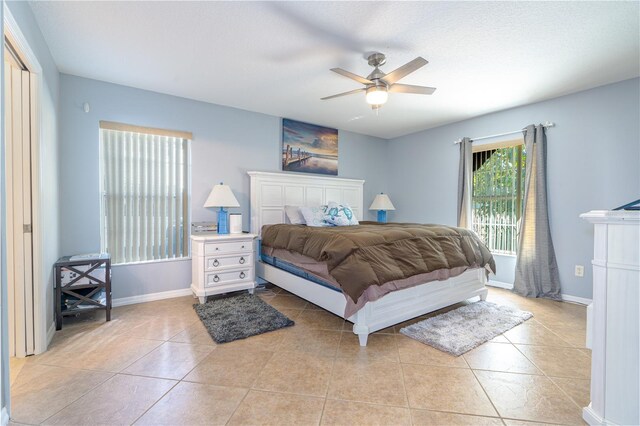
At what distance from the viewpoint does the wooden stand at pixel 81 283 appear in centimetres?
244

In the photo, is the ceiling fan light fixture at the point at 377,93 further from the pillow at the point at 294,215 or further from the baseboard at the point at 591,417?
the baseboard at the point at 591,417

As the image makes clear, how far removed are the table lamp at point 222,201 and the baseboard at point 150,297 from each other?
2.90ft

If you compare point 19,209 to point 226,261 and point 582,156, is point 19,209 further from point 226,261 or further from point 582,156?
point 582,156

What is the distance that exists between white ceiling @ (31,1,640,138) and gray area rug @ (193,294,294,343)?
2.47m

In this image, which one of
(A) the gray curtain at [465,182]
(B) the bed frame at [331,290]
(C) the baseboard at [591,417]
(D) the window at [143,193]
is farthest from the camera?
(A) the gray curtain at [465,182]

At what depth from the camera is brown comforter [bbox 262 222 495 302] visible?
7.07 ft

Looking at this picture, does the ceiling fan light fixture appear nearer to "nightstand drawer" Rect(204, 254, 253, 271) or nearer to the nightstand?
the nightstand

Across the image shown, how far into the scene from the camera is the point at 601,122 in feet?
10.2

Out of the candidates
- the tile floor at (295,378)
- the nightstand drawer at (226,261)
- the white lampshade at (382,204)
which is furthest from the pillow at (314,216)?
the tile floor at (295,378)

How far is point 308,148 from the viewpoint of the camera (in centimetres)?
455

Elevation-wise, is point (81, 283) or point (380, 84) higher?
point (380, 84)

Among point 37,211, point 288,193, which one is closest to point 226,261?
point 288,193

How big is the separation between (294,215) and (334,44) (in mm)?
2260

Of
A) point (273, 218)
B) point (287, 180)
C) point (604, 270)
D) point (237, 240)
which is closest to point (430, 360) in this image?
point (604, 270)
